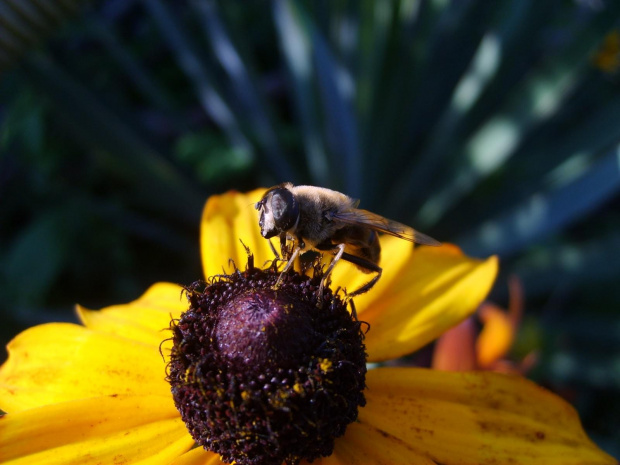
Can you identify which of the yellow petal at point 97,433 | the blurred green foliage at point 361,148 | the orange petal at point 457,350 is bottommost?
the yellow petal at point 97,433

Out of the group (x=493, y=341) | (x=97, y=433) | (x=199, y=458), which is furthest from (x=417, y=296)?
(x=97, y=433)

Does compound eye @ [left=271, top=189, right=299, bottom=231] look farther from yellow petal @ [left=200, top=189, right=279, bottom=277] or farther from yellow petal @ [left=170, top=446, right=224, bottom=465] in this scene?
yellow petal @ [left=170, top=446, right=224, bottom=465]

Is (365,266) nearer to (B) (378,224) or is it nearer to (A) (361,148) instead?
(B) (378,224)

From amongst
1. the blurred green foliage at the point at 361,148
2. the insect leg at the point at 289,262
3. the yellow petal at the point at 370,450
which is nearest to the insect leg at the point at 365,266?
the insect leg at the point at 289,262

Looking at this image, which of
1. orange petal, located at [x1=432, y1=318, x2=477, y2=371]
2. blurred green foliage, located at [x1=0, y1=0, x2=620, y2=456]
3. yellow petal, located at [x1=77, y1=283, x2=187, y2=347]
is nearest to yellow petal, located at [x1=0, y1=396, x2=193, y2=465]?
yellow petal, located at [x1=77, y1=283, x2=187, y2=347]

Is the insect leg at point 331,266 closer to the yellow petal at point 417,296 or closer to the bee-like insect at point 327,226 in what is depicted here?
the bee-like insect at point 327,226
